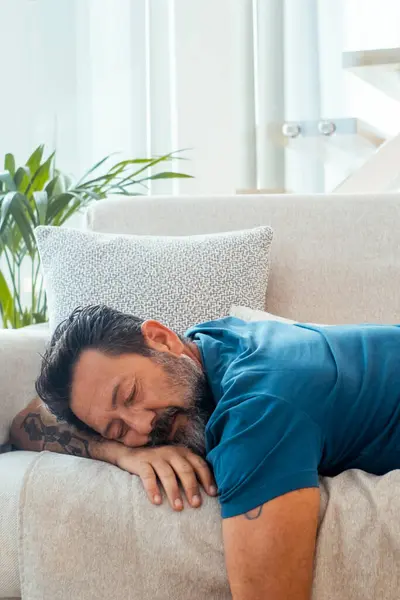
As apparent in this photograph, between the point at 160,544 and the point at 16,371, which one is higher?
the point at 16,371

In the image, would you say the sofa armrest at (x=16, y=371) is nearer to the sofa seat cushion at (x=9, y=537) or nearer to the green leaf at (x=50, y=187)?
the sofa seat cushion at (x=9, y=537)

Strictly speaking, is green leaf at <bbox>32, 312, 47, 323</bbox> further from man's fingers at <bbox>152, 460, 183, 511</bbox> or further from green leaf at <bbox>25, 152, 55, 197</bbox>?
man's fingers at <bbox>152, 460, 183, 511</bbox>

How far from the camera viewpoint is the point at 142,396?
1.45 metres

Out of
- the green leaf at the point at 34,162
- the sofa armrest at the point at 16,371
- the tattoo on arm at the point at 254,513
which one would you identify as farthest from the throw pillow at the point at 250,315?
the green leaf at the point at 34,162

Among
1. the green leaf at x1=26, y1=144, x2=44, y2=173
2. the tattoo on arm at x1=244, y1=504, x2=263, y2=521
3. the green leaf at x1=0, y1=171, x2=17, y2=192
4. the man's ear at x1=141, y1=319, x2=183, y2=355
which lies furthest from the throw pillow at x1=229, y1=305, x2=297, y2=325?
the green leaf at x1=26, y1=144, x2=44, y2=173

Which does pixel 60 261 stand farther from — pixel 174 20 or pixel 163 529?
pixel 174 20

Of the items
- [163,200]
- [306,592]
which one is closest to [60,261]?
[163,200]

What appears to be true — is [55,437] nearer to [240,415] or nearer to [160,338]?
[160,338]

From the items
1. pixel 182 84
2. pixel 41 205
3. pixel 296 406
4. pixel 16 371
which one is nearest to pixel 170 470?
pixel 296 406

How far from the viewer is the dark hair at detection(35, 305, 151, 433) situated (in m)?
1.53

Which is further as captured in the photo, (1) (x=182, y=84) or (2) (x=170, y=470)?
(1) (x=182, y=84)

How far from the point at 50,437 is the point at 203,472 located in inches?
15.5

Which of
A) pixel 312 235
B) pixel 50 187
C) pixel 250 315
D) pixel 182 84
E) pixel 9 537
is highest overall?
pixel 182 84

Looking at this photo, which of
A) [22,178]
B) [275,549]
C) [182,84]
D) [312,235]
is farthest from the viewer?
[182,84]
